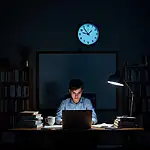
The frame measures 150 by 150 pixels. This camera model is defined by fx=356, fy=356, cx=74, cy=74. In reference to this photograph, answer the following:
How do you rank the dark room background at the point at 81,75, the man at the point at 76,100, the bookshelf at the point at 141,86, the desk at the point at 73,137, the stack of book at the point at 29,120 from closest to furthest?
1. the desk at the point at 73,137
2. the stack of book at the point at 29,120
3. the man at the point at 76,100
4. the bookshelf at the point at 141,86
5. the dark room background at the point at 81,75

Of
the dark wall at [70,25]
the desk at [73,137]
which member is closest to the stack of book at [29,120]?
the desk at [73,137]

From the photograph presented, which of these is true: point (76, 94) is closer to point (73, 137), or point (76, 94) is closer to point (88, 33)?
point (73, 137)

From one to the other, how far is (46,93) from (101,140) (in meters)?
2.75

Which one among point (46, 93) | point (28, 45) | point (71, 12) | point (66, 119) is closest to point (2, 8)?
point (28, 45)

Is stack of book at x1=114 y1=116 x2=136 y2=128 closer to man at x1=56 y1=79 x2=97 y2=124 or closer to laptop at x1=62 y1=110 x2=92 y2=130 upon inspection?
laptop at x1=62 y1=110 x2=92 y2=130

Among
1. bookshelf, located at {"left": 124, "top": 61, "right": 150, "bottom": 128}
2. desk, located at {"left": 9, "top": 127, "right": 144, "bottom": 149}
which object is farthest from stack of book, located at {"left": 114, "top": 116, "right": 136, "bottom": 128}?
bookshelf, located at {"left": 124, "top": 61, "right": 150, "bottom": 128}

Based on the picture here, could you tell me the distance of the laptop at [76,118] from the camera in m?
3.49

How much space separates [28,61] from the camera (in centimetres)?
625

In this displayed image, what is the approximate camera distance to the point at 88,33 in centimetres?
623

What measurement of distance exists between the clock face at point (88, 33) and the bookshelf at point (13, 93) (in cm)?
117

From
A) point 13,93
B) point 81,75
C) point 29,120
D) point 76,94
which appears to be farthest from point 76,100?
point 13,93

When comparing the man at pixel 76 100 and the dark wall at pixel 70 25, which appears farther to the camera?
the dark wall at pixel 70 25

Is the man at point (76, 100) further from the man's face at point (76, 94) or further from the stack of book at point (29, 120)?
the stack of book at point (29, 120)

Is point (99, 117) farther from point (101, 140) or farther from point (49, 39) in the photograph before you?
point (101, 140)
